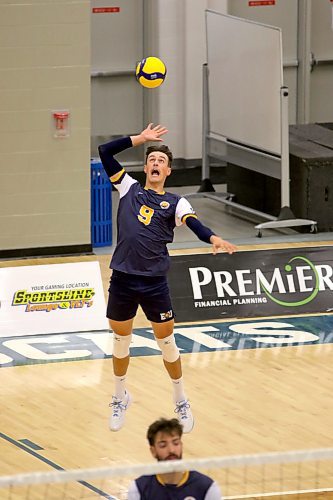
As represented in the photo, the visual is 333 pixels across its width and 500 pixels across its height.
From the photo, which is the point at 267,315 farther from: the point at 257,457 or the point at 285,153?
the point at 257,457

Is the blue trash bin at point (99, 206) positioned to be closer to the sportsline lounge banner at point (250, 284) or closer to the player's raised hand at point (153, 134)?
the sportsline lounge banner at point (250, 284)

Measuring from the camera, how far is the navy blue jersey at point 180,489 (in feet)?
21.6

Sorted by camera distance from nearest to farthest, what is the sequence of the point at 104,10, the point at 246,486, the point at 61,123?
1. the point at 246,486
2. the point at 61,123
3. the point at 104,10

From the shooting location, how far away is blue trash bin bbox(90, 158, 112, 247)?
55.3ft

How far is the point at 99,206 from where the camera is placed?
16.9 metres

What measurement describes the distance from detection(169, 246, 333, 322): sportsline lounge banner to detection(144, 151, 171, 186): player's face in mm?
3978

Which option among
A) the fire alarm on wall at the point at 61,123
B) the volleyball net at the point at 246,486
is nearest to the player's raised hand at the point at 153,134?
the volleyball net at the point at 246,486

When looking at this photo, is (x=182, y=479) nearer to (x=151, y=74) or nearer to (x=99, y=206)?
(x=151, y=74)

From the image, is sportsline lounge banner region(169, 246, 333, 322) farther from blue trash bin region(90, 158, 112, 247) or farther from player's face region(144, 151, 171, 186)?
player's face region(144, 151, 171, 186)

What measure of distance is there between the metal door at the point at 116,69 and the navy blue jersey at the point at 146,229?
33.7ft

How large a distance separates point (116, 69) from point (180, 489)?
14720mm

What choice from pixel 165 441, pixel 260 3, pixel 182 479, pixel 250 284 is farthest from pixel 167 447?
pixel 260 3

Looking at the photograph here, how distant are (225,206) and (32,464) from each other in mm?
9667

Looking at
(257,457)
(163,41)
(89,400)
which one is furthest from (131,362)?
(163,41)
